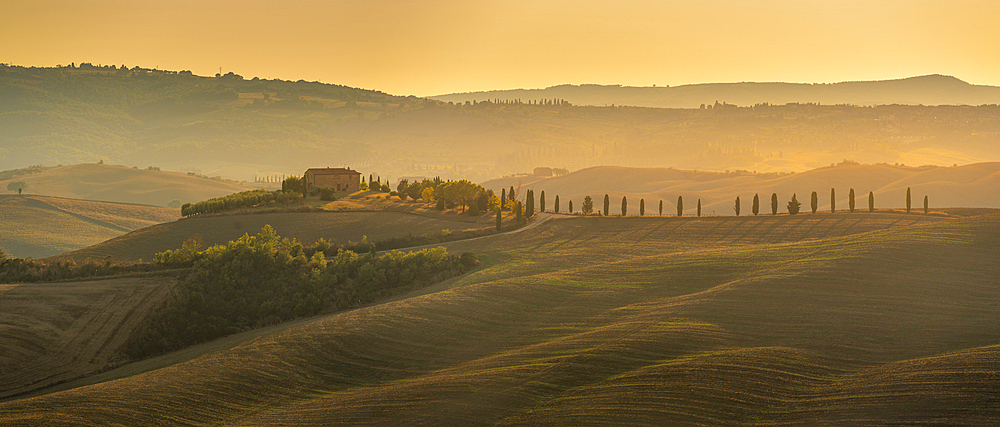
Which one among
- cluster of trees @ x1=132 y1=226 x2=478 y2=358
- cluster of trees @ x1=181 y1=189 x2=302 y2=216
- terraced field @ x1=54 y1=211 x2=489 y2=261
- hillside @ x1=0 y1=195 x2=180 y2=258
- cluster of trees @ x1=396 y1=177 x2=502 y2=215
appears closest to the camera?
cluster of trees @ x1=132 y1=226 x2=478 y2=358

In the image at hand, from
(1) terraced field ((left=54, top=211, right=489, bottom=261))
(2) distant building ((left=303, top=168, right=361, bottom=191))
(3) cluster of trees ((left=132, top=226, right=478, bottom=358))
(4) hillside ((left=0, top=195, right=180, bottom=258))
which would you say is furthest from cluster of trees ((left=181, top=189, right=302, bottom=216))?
(4) hillside ((left=0, top=195, right=180, bottom=258))

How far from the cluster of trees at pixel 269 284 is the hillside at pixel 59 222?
90.9m

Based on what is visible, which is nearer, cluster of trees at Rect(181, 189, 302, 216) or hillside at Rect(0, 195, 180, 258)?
cluster of trees at Rect(181, 189, 302, 216)

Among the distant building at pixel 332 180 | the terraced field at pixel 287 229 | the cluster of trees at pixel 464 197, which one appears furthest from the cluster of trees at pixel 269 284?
the distant building at pixel 332 180

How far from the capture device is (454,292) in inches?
1602

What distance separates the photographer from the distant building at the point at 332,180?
4163 inches

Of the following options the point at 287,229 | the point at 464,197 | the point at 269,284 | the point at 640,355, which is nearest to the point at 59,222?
the point at 287,229

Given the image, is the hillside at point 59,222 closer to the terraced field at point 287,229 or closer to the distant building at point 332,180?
the distant building at point 332,180

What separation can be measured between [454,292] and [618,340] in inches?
593

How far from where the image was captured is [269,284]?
52625 millimetres

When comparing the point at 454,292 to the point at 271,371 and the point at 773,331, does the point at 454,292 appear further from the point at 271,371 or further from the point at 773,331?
the point at 773,331

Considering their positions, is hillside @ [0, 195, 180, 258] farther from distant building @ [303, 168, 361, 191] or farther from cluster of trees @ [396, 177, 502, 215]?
cluster of trees @ [396, 177, 502, 215]

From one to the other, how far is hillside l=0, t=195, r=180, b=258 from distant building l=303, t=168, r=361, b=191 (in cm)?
5458

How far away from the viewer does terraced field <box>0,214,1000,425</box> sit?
20.6 meters
